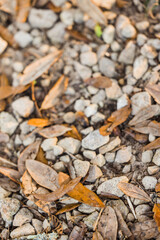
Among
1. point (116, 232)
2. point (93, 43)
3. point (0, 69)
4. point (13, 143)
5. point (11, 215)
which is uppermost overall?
point (0, 69)

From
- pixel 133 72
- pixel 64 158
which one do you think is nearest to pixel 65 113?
pixel 64 158

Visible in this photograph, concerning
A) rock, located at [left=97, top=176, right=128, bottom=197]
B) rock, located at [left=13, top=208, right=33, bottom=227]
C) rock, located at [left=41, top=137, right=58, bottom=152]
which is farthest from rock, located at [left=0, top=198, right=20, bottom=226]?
rock, located at [left=97, top=176, right=128, bottom=197]

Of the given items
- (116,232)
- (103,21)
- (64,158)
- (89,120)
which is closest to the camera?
(116,232)

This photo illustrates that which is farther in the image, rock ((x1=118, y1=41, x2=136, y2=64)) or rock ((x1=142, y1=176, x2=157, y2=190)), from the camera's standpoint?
rock ((x1=118, y1=41, x2=136, y2=64))

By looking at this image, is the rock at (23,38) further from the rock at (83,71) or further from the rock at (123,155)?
the rock at (123,155)

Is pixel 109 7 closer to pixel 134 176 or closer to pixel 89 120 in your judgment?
pixel 89 120

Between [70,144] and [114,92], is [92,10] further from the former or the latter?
[70,144]

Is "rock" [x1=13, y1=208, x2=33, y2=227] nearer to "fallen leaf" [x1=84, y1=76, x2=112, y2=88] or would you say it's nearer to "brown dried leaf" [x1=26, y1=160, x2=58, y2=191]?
"brown dried leaf" [x1=26, y1=160, x2=58, y2=191]
